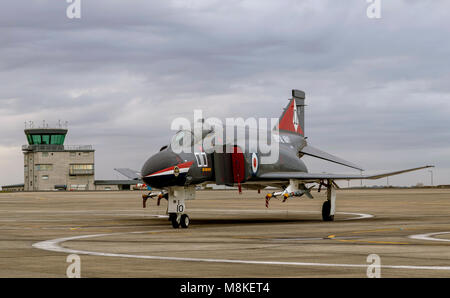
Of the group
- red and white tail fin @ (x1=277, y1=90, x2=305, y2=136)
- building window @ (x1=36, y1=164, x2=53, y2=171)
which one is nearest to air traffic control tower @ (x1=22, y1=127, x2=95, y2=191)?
building window @ (x1=36, y1=164, x2=53, y2=171)

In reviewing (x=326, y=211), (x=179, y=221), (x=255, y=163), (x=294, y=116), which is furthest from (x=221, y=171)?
(x=294, y=116)

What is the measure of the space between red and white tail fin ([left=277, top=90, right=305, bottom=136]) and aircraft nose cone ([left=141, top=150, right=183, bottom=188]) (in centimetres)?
1248

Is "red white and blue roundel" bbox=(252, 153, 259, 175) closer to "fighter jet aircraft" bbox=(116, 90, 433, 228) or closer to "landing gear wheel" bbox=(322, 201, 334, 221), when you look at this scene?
"fighter jet aircraft" bbox=(116, 90, 433, 228)

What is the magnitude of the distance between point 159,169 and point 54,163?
14686 cm

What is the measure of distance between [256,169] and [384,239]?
10.5 m

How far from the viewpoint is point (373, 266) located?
42.5 feet

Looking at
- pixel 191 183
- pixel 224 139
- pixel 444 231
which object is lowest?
pixel 444 231

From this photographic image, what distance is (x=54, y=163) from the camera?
547 ft

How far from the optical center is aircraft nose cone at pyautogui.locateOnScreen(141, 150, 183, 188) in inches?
993

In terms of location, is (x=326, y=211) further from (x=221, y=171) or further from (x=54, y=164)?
(x=54, y=164)

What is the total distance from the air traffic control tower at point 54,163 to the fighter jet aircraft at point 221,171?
452 ft
